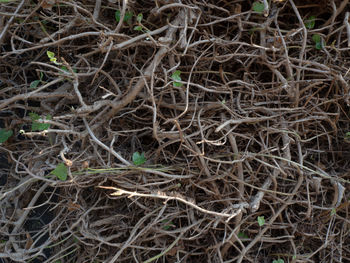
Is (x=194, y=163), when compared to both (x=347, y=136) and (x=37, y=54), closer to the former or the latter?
(x=347, y=136)

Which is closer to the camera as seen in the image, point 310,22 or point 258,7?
point 258,7

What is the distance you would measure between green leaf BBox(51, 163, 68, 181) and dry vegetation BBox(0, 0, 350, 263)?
2 cm

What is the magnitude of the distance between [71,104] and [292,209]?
0.78 metres

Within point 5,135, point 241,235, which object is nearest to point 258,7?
point 241,235

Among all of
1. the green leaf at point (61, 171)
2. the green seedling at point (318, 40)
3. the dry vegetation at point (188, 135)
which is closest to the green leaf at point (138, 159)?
the dry vegetation at point (188, 135)

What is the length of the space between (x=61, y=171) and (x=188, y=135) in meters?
0.36

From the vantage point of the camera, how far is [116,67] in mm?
1070

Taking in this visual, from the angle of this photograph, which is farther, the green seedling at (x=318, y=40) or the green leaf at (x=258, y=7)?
the green seedling at (x=318, y=40)

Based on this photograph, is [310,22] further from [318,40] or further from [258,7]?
[258,7]

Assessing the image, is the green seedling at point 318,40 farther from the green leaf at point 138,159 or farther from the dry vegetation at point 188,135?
the green leaf at point 138,159

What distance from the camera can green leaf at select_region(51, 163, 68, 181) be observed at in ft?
3.08

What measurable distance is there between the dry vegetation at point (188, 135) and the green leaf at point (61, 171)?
0.02 meters

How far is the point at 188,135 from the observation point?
0.98 meters

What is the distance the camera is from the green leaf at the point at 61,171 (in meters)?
0.94
